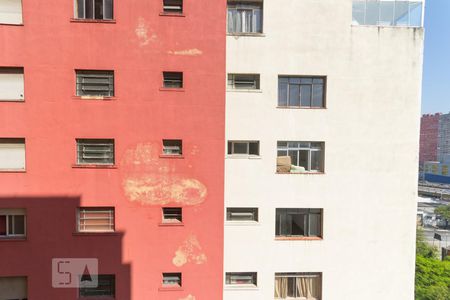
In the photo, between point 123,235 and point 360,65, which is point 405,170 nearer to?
point 360,65

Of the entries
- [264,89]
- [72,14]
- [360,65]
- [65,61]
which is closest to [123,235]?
[65,61]

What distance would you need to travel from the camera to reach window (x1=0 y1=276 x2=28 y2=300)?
1012cm

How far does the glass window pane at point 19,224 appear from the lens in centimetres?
1012

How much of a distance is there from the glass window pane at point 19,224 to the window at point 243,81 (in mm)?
10234

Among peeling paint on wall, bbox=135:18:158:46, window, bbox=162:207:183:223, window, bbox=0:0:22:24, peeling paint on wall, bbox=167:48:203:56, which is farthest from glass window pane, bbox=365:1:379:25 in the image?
window, bbox=0:0:22:24

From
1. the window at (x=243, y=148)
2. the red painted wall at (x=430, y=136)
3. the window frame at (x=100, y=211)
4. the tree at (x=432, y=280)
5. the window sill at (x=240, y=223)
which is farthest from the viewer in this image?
the red painted wall at (x=430, y=136)

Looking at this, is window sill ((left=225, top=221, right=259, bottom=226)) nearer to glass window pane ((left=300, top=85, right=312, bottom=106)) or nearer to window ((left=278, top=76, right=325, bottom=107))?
window ((left=278, top=76, right=325, bottom=107))

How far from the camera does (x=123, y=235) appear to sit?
33.4 ft

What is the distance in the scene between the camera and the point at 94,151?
10.2m

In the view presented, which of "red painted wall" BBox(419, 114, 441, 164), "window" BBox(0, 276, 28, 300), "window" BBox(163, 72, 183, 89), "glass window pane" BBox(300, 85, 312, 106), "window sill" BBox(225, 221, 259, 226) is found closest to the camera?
"window" BBox(0, 276, 28, 300)

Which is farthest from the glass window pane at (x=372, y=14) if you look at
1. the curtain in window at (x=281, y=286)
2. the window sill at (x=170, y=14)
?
the curtain in window at (x=281, y=286)

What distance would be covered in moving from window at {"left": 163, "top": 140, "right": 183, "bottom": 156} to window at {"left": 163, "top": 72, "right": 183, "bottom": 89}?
2.32 m

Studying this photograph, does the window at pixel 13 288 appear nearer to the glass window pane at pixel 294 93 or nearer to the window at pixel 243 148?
the window at pixel 243 148

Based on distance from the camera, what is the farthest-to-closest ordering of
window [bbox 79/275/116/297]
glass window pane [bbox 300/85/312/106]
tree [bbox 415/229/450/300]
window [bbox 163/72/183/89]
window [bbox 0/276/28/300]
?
tree [bbox 415/229/450/300] → glass window pane [bbox 300/85/312/106] → window [bbox 79/275/116/297] → window [bbox 163/72/183/89] → window [bbox 0/276/28/300]
